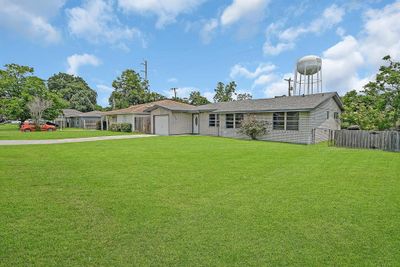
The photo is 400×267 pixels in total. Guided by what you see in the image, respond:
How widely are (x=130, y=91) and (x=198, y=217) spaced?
48.2 metres

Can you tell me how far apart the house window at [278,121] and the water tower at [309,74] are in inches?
206

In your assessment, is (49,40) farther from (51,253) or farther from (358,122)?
(358,122)

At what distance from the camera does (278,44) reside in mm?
20266

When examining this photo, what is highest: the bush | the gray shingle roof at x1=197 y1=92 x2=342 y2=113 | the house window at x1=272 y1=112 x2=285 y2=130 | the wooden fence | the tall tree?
the tall tree

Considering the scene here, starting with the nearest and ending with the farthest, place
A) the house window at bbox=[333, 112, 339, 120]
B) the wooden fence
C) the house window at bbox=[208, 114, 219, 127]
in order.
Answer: the wooden fence → the house window at bbox=[333, 112, 339, 120] → the house window at bbox=[208, 114, 219, 127]

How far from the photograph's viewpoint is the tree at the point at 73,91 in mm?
58281

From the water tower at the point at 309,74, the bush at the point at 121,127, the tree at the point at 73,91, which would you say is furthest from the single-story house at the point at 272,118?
the tree at the point at 73,91

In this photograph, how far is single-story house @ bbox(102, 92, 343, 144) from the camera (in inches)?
697

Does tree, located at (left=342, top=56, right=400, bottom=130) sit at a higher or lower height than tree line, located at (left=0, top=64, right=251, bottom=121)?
lower

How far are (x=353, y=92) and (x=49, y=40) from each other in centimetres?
2595

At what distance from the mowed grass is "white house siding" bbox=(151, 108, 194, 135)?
17739mm

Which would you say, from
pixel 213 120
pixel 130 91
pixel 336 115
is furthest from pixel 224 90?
pixel 336 115

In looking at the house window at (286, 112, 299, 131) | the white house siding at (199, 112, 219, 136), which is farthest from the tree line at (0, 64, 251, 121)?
the house window at (286, 112, 299, 131)

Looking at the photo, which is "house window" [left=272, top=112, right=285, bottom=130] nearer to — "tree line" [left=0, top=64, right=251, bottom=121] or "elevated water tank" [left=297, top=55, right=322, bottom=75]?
"elevated water tank" [left=297, top=55, right=322, bottom=75]
